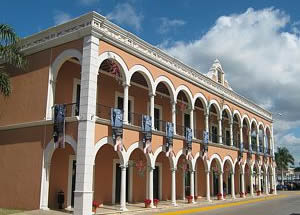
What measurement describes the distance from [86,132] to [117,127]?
71.2 inches

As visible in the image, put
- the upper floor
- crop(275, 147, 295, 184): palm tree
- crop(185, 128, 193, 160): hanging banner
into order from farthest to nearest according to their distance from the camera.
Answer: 1. crop(275, 147, 295, 184): palm tree
2. crop(185, 128, 193, 160): hanging banner
3. the upper floor

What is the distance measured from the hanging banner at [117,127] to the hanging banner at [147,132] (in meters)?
1.85

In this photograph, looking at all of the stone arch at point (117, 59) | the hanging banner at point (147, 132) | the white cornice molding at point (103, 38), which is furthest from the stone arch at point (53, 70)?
the hanging banner at point (147, 132)

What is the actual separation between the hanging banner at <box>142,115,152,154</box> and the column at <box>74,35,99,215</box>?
138 inches

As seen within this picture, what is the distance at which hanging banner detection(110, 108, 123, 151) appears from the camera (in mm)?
16094

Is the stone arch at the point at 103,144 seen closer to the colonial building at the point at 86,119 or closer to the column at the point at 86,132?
the colonial building at the point at 86,119

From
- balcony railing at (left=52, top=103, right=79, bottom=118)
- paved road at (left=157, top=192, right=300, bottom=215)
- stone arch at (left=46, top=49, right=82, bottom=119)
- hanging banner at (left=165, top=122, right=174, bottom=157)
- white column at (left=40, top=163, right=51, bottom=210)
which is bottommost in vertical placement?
paved road at (left=157, top=192, right=300, bottom=215)

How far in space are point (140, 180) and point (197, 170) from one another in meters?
7.19

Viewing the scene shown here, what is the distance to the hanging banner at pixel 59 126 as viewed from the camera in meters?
15.7

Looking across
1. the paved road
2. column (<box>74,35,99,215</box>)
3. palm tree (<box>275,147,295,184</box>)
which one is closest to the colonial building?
column (<box>74,35,99,215</box>)

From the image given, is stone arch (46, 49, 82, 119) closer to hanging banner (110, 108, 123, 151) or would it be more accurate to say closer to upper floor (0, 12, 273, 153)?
upper floor (0, 12, 273, 153)

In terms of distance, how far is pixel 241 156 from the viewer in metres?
29.1

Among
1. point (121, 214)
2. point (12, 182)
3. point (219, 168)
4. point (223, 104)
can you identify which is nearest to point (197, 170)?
point (219, 168)

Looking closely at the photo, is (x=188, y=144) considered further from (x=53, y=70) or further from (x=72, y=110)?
(x=53, y=70)
